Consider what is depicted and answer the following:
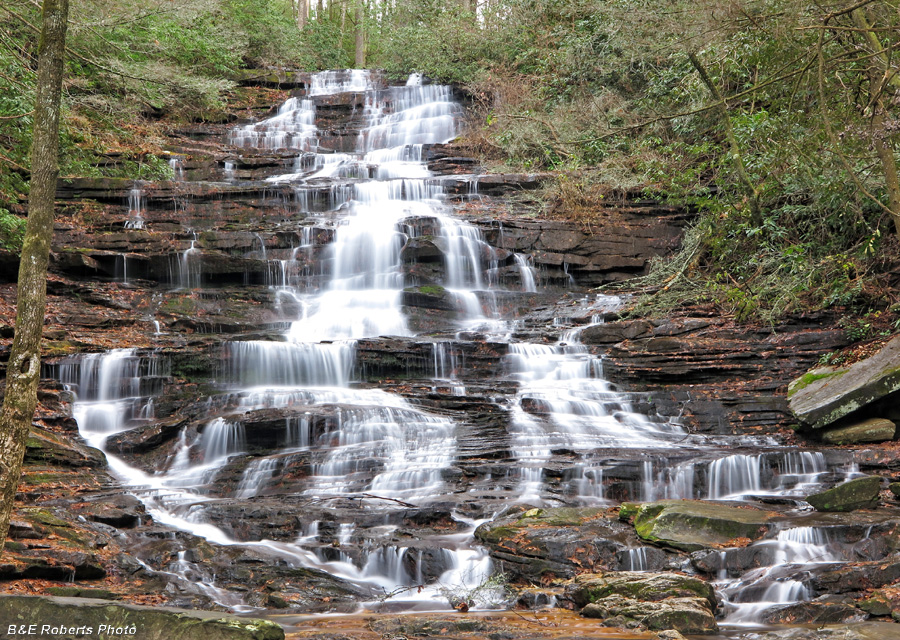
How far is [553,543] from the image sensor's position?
722 centimetres

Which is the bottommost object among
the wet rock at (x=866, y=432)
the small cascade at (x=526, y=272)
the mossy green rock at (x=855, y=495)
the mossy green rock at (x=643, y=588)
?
the mossy green rock at (x=643, y=588)

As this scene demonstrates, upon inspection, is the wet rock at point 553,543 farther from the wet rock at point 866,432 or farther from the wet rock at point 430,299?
the wet rock at point 430,299

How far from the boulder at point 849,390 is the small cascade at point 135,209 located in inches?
538

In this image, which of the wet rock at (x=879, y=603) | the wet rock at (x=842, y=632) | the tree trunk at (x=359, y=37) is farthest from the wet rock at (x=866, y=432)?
the tree trunk at (x=359, y=37)

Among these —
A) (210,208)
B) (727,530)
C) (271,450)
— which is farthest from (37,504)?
(210,208)

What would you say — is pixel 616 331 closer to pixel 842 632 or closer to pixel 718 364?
pixel 718 364

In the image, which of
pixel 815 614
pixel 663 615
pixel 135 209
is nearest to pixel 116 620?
pixel 663 615

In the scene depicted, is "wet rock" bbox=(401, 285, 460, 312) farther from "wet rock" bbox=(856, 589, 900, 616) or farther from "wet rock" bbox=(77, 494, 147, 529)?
"wet rock" bbox=(856, 589, 900, 616)

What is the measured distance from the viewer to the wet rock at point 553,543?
23.0ft

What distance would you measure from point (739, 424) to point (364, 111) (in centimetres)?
1820

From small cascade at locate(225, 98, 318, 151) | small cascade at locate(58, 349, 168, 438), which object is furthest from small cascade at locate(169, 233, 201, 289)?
small cascade at locate(225, 98, 318, 151)

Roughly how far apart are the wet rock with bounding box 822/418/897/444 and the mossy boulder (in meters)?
4.71

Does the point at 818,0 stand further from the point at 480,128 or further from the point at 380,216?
the point at 480,128

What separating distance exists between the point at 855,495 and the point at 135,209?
50.7ft
